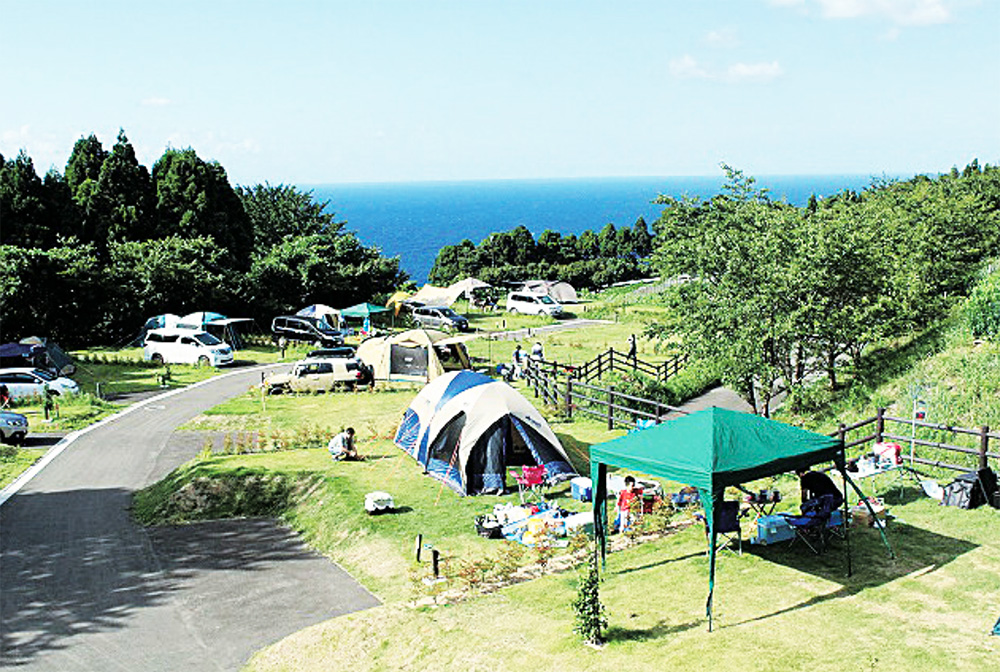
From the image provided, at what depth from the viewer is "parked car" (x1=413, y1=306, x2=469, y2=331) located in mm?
49625

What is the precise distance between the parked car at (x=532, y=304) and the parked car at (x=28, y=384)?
96.1 feet

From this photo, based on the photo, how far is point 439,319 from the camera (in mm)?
50344

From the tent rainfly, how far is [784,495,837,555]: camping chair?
6.07 meters

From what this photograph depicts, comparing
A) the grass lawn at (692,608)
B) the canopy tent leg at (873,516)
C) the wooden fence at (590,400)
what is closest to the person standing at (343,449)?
the grass lawn at (692,608)

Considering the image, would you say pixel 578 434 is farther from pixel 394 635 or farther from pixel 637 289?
pixel 637 289

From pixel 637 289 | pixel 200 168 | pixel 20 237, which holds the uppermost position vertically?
pixel 200 168

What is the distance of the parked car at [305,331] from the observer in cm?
4409

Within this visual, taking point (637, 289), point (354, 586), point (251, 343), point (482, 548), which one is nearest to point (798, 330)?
point (482, 548)

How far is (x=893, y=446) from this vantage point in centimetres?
1673

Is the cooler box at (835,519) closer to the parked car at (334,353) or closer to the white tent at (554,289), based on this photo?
the parked car at (334,353)

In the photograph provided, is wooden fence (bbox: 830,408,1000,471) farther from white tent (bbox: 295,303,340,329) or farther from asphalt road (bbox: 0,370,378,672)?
white tent (bbox: 295,303,340,329)

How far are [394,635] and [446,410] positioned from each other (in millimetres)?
8159

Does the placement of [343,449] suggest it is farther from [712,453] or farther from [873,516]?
[873,516]

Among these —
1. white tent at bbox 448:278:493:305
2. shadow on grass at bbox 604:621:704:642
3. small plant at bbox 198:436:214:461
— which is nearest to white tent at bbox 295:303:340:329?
white tent at bbox 448:278:493:305
